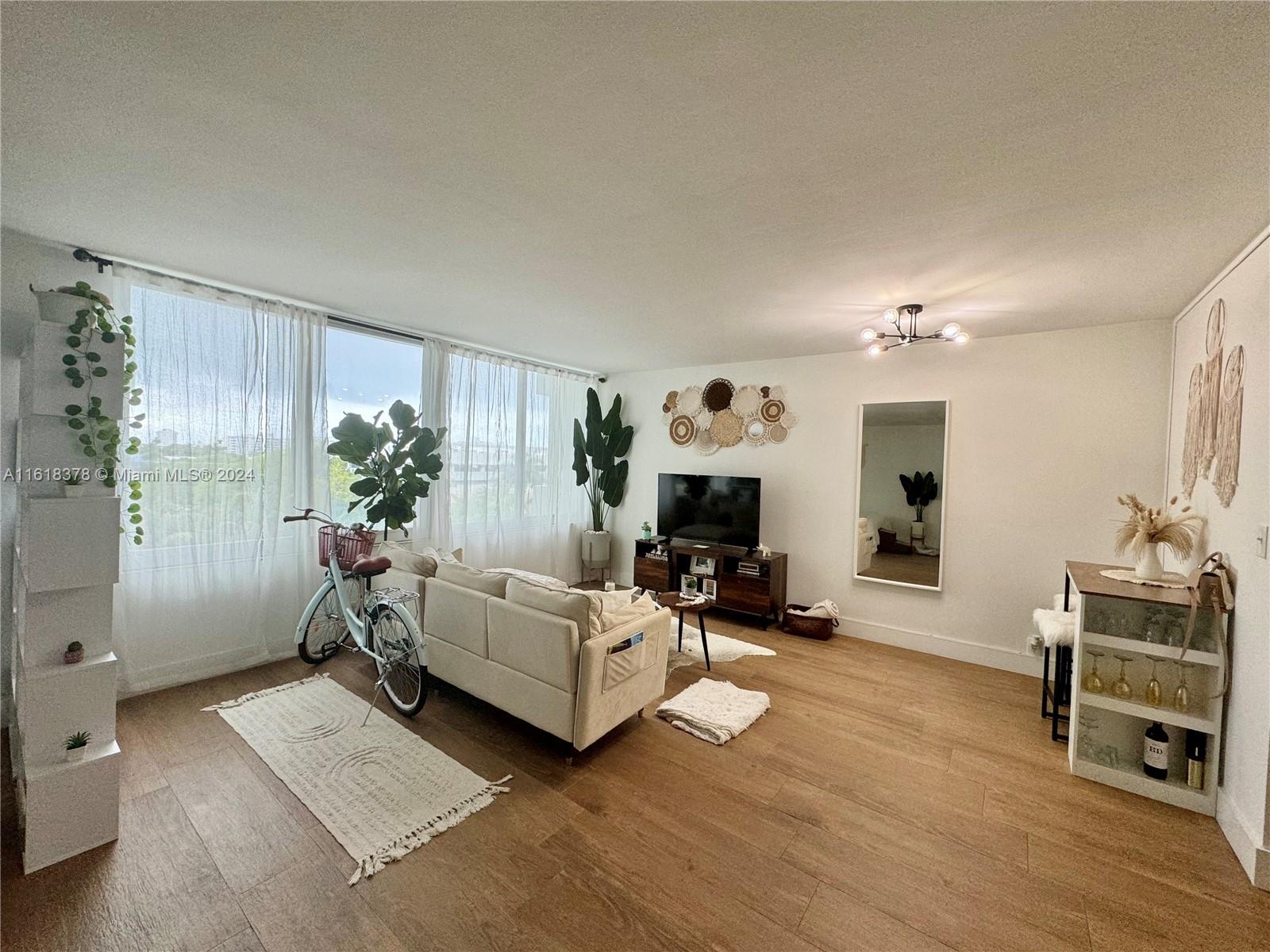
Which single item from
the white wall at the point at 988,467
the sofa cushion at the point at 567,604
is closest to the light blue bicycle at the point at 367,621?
the sofa cushion at the point at 567,604

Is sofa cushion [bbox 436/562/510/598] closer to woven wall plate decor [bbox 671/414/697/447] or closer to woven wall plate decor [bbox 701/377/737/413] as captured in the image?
woven wall plate decor [bbox 671/414/697/447]

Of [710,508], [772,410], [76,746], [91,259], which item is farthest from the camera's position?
[710,508]

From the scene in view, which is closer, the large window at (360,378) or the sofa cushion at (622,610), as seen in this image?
the sofa cushion at (622,610)

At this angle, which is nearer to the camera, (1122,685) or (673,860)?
(673,860)

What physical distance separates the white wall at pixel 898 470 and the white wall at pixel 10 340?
540 cm

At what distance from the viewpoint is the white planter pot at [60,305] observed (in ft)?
5.88

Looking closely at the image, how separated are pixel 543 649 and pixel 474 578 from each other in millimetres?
706

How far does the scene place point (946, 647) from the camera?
3822 millimetres

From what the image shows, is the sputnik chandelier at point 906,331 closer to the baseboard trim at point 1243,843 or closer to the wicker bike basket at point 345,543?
the baseboard trim at point 1243,843

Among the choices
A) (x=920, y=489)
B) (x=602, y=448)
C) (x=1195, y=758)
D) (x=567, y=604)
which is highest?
(x=602, y=448)

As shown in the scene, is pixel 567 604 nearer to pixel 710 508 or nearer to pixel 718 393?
pixel 710 508

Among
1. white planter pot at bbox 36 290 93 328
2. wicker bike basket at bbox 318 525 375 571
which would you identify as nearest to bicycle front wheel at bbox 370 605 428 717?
wicker bike basket at bbox 318 525 375 571

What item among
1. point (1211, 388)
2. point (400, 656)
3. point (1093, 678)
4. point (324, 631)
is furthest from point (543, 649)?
point (1211, 388)

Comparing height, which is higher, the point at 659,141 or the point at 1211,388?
the point at 659,141
